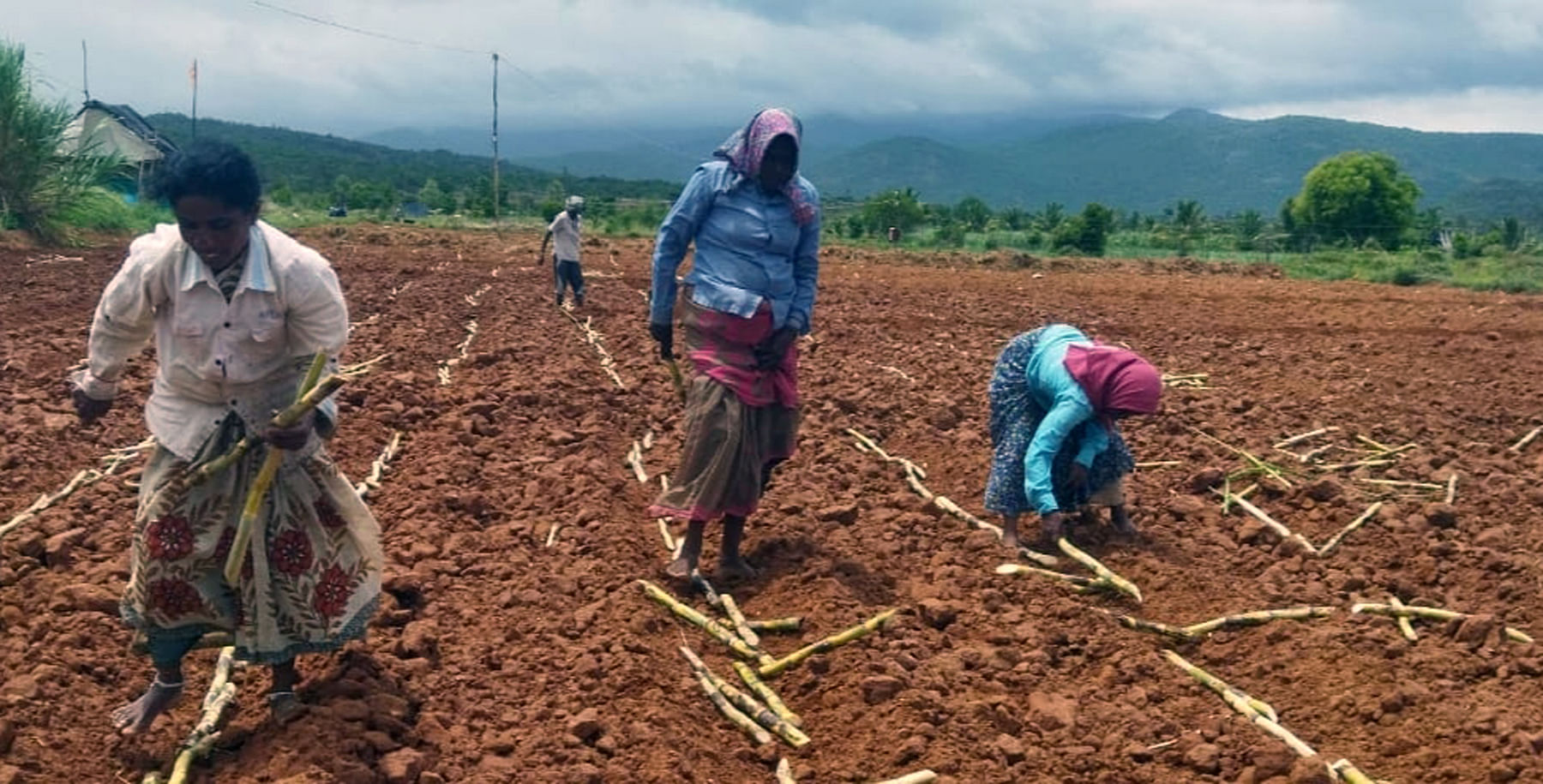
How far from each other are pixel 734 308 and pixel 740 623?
3.52ft

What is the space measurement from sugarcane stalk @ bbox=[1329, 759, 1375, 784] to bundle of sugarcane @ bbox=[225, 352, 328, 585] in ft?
8.80

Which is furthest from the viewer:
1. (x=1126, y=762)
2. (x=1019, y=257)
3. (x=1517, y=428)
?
(x=1019, y=257)

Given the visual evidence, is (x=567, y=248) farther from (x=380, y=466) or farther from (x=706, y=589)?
(x=706, y=589)

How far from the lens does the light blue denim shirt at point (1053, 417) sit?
541cm

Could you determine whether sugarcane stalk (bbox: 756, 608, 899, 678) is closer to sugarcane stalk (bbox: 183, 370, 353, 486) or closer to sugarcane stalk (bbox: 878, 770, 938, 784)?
sugarcane stalk (bbox: 878, 770, 938, 784)

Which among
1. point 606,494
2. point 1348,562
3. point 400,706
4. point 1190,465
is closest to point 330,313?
point 400,706

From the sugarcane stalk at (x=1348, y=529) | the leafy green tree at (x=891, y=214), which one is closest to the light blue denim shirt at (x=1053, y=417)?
the sugarcane stalk at (x=1348, y=529)

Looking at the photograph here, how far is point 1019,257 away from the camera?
1045 inches

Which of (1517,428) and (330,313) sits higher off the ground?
(330,313)

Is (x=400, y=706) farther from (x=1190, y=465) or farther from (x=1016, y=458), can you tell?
(x=1190, y=465)

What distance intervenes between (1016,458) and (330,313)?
2.98 m

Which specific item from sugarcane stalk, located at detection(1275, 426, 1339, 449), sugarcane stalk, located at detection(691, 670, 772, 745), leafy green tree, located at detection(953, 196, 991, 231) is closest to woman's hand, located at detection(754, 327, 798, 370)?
sugarcane stalk, located at detection(691, 670, 772, 745)

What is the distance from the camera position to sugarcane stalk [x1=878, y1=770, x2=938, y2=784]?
3.58 metres

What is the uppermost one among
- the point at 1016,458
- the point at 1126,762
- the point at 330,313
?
the point at 330,313
